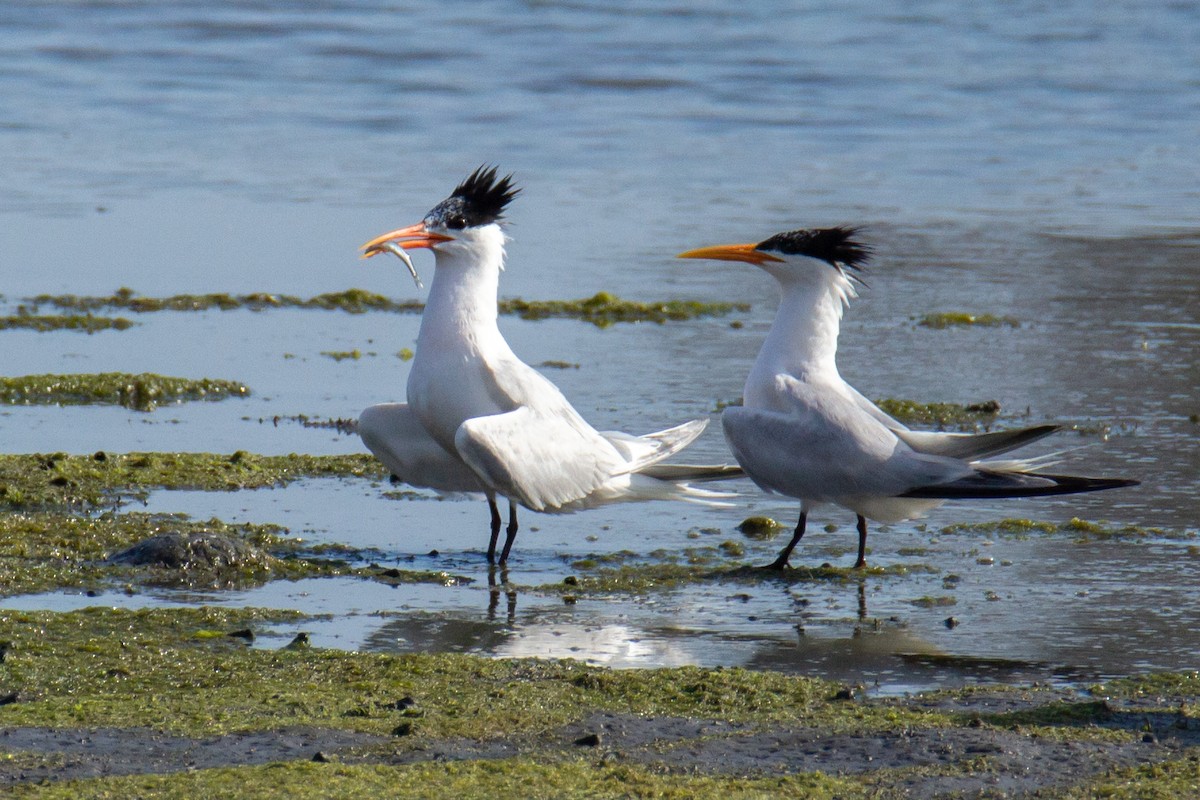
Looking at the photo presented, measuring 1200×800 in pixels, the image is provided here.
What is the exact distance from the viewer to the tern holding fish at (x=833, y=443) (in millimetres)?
6125

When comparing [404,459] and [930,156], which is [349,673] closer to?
[404,459]

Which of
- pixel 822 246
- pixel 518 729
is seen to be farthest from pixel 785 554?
pixel 518 729

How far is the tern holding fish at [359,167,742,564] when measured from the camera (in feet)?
20.7

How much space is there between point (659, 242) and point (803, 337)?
595cm

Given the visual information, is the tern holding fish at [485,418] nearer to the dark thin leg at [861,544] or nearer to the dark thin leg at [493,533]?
the dark thin leg at [493,533]

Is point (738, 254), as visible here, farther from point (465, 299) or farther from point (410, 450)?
point (410, 450)

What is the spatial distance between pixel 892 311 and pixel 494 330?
14.6ft

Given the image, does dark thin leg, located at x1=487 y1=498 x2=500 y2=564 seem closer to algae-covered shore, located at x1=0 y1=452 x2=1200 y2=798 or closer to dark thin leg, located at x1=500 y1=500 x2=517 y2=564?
dark thin leg, located at x1=500 y1=500 x2=517 y2=564

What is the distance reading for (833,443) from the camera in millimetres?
6234

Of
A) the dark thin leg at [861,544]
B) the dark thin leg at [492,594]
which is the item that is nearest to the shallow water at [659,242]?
the dark thin leg at [492,594]

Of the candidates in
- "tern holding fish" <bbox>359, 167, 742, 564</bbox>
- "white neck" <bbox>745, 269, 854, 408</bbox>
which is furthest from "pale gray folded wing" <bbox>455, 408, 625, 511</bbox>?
"white neck" <bbox>745, 269, 854, 408</bbox>

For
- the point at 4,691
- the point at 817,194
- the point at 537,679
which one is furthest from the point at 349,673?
the point at 817,194

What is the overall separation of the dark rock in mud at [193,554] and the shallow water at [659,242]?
0.23 m

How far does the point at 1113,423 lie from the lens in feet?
26.4
